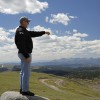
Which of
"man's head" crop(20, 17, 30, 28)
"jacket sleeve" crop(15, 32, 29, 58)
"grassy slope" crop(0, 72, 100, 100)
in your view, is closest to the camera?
Answer: "jacket sleeve" crop(15, 32, 29, 58)

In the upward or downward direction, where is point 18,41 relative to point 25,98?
upward

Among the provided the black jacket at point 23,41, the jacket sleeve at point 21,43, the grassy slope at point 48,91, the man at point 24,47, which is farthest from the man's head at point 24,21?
the grassy slope at point 48,91

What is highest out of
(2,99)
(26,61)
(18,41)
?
(18,41)

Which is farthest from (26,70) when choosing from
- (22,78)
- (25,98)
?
(25,98)

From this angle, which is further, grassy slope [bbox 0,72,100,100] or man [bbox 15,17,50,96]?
grassy slope [bbox 0,72,100,100]

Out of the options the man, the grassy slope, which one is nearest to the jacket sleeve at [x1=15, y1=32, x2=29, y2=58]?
the man

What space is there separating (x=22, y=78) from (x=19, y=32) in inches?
106

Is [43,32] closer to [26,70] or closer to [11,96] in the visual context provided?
[26,70]

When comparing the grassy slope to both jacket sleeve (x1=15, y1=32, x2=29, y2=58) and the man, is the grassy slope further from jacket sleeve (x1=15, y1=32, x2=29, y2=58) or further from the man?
jacket sleeve (x1=15, y1=32, x2=29, y2=58)

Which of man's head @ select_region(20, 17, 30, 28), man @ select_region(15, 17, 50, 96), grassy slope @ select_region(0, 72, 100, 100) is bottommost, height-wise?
grassy slope @ select_region(0, 72, 100, 100)

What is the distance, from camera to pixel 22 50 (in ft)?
52.2

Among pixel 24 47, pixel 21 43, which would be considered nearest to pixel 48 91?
pixel 24 47

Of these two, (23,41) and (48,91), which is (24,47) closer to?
(23,41)

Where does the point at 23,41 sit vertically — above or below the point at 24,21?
below
